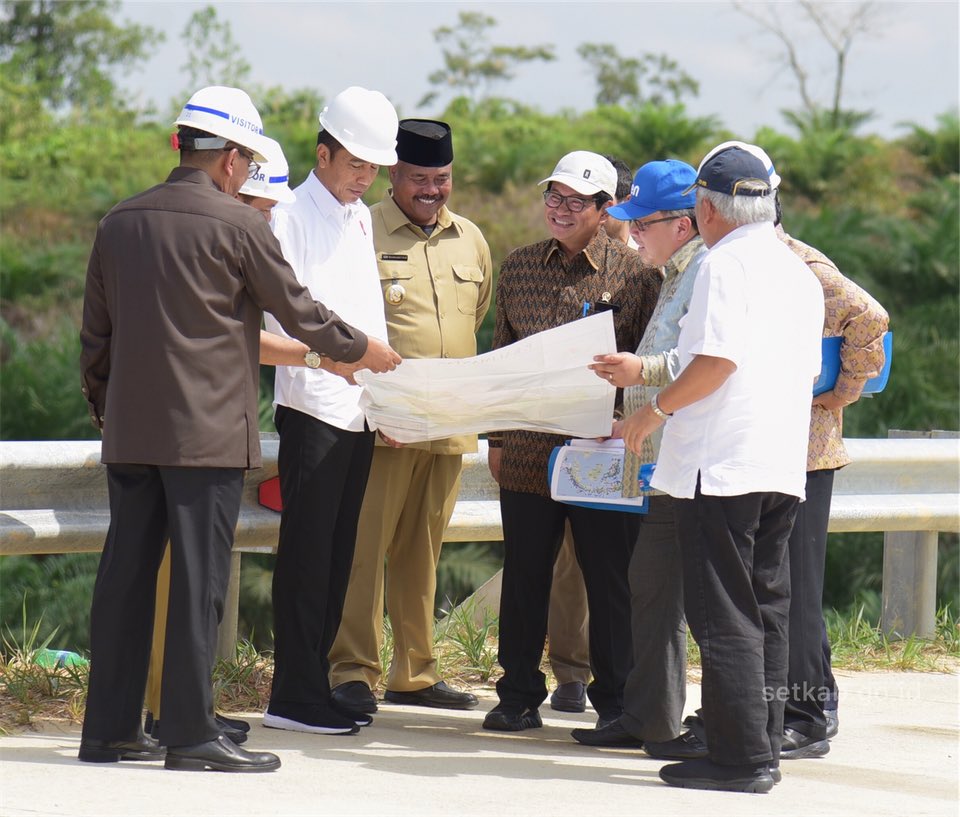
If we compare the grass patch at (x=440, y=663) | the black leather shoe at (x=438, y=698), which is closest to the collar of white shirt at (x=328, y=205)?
the grass patch at (x=440, y=663)

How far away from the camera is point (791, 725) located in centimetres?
494

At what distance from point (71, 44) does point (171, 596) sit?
28.3 metres

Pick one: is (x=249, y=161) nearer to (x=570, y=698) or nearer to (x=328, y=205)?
(x=328, y=205)

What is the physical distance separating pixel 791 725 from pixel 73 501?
2660mm

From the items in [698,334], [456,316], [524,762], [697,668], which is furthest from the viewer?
[697,668]

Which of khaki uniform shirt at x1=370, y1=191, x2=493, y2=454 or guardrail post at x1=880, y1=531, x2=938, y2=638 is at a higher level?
khaki uniform shirt at x1=370, y1=191, x2=493, y2=454

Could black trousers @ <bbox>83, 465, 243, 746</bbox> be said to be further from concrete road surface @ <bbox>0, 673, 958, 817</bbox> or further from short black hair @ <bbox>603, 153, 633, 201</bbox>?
short black hair @ <bbox>603, 153, 633, 201</bbox>

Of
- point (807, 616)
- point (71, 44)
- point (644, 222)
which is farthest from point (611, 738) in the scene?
point (71, 44)

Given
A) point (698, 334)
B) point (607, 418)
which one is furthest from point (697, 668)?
point (698, 334)

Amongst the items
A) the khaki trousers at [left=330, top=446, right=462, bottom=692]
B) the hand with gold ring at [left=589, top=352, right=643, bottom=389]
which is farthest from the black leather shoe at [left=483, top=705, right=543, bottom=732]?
the hand with gold ring at [left=589, top=352, right=643, bottom=389]

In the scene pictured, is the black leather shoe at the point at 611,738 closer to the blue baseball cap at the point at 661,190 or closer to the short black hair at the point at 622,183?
the blue baseball cap at the point at 661,190

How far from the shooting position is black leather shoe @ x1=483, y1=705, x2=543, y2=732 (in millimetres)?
5184

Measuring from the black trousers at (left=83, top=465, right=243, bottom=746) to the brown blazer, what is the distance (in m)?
0.12

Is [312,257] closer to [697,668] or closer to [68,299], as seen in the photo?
[697,668]
